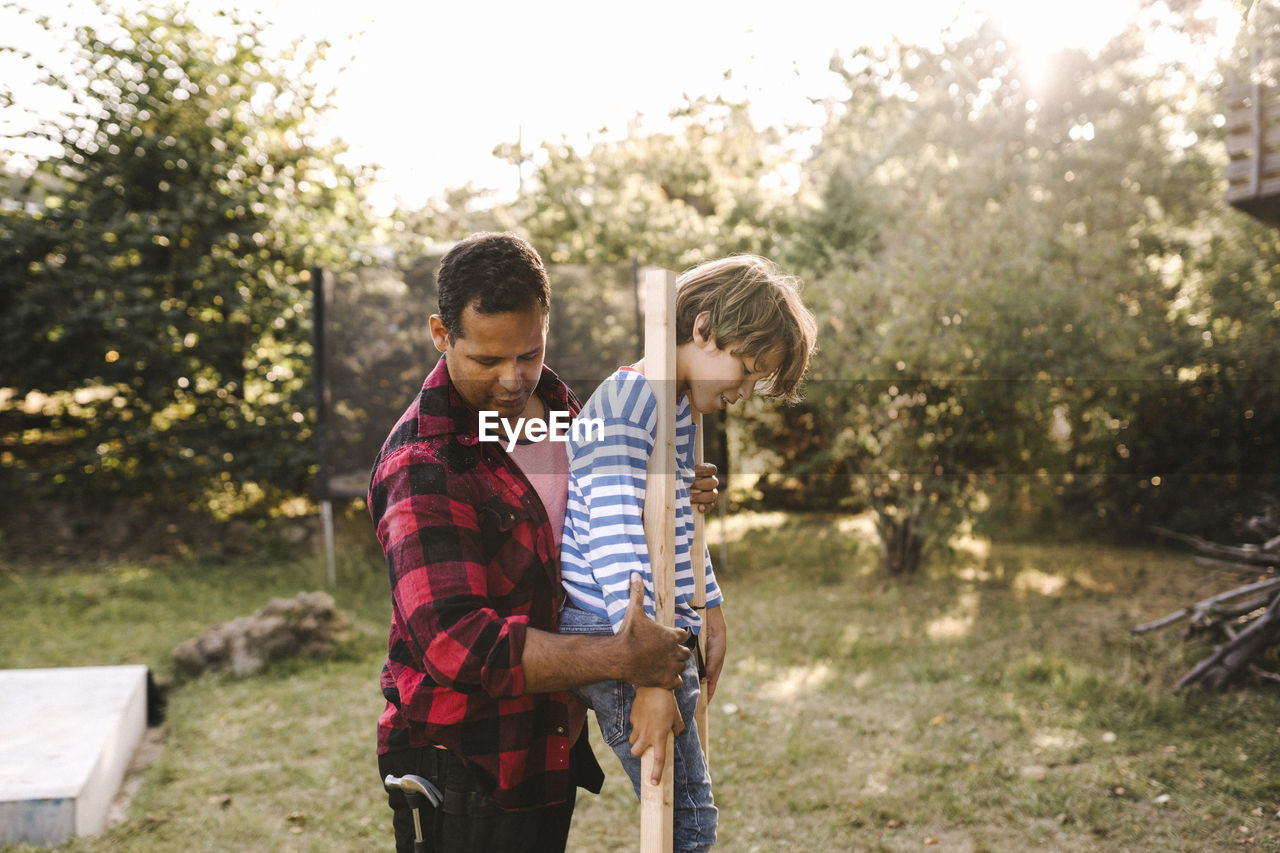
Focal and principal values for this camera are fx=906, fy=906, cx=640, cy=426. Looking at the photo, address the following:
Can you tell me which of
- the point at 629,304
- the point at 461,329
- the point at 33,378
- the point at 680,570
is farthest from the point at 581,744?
the point at 33,378

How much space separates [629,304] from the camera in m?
7.93

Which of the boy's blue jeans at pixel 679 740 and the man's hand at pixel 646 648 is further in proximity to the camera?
the boy's blue jeans at pixel 679 740

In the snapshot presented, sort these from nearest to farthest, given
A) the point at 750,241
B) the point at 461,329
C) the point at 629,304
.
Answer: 1. the point at 461,329
2. the point at 629,304
3. the point at 750,241

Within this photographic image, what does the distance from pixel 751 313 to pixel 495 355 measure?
59 centimetres

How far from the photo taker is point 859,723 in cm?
492

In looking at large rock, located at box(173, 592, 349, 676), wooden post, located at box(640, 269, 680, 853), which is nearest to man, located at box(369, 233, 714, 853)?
wooden post, located at box(640, 269, 680, 853)

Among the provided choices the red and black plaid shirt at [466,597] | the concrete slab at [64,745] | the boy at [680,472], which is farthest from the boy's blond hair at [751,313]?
the concrete slab at [64,745]

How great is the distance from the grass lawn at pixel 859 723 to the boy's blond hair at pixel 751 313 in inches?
98.1

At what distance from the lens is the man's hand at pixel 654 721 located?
1.77 metres

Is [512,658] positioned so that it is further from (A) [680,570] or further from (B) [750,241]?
(B) [750,241]

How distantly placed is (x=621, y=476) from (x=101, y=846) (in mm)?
3339

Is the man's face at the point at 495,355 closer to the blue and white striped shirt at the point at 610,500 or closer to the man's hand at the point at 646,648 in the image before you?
the blue and white striped shirt at the point at 610,500

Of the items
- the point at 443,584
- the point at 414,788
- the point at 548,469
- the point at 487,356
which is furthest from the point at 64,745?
the point at 487,356

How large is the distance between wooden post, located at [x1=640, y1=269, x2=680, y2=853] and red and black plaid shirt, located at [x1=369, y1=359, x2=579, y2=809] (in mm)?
218
